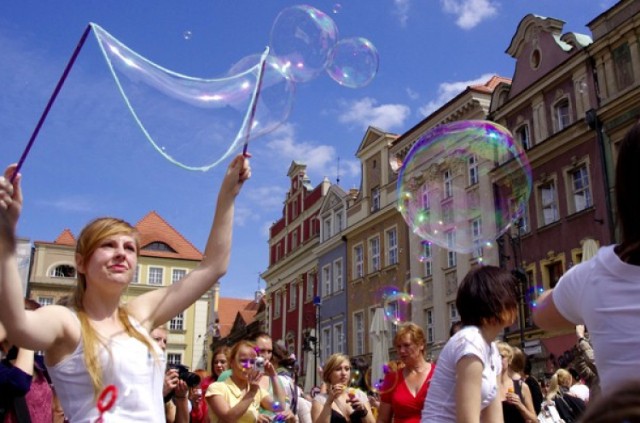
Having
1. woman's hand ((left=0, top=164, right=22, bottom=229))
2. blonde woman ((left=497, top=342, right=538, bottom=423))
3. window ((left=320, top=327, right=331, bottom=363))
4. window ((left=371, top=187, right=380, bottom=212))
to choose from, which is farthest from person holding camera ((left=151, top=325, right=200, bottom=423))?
window ((left=320, top=327, right=331, bottom=363))

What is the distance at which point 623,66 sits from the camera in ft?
63.7

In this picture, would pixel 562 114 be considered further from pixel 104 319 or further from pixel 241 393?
pixel 104 319

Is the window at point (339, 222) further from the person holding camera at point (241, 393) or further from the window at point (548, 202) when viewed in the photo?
the person holding camera at point (241, 393)

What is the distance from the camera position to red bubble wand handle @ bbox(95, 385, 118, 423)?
2.12 metres

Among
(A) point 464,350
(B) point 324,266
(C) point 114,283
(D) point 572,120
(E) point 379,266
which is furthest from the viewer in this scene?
(B) point 324,266

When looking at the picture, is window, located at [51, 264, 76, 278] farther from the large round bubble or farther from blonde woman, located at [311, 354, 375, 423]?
blonde woman, located at [311, 354, 375, 423]

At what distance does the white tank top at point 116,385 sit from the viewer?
2.14 metres

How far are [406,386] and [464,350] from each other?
1690mm

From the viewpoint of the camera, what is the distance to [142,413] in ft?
7.14

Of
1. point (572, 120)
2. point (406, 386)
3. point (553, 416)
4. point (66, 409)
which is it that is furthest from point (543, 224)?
point (66, 409)

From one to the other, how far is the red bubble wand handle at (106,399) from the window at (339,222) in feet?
108

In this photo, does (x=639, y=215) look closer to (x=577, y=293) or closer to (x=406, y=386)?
(x=577, y=293)

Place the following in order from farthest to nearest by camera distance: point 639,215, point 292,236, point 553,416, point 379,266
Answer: point 292,236 → point 379,266 → point 553,416 → point 639,215

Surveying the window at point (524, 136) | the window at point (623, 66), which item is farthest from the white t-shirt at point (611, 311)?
the window at point (524, 136)
